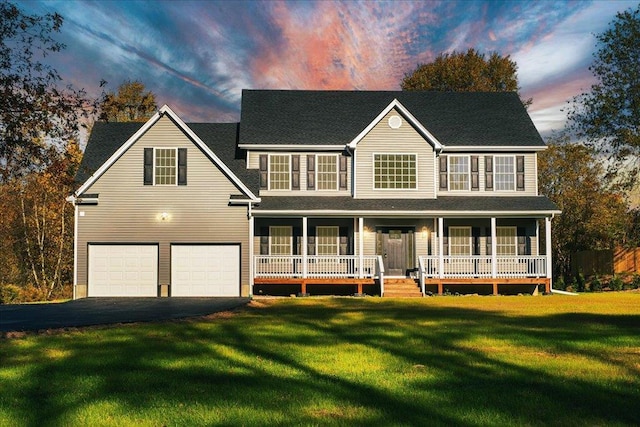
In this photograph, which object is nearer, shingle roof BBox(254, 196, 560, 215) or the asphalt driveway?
the asphalt driveway

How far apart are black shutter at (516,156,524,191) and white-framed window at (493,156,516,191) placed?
14 centimetres

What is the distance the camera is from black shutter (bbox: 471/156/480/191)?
30.9m

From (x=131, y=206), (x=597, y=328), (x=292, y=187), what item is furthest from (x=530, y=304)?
(x=131, y=206)

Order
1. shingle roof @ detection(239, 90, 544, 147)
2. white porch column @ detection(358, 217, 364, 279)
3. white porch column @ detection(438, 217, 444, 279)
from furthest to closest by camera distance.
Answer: shingle roof @ detection(239, 90, 544, 147), white porch column @ detection(438, 217, 444, 279), white porch column @ detection(358, 217, 364, 279)

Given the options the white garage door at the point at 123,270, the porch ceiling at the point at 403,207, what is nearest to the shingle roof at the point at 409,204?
the porch ceiling at the point at 403,207

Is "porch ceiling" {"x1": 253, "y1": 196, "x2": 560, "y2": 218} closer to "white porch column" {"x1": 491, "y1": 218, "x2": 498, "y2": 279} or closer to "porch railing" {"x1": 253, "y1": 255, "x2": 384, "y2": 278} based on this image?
"white porch column" {"x1": 491, "y1": 218, "x2": 498, "y2": 279}

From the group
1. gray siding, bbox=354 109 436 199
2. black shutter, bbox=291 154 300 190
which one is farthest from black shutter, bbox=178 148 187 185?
gray siding, bbox=354 109 436 199

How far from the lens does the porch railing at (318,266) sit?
2827 centimetres

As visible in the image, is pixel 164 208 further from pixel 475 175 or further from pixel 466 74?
pixel 466 74

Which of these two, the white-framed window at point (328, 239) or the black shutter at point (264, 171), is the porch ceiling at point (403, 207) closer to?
the black shutter at point (264, 171)

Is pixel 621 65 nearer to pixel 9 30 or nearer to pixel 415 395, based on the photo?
pixel 9 30

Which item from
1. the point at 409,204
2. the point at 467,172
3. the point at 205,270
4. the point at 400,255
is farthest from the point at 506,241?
the point at 205,270

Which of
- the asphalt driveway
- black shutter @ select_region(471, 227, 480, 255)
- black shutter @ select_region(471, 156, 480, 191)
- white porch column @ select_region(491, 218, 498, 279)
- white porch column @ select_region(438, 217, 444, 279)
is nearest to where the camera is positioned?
the asphalt driveway

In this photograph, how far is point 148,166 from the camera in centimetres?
2762
